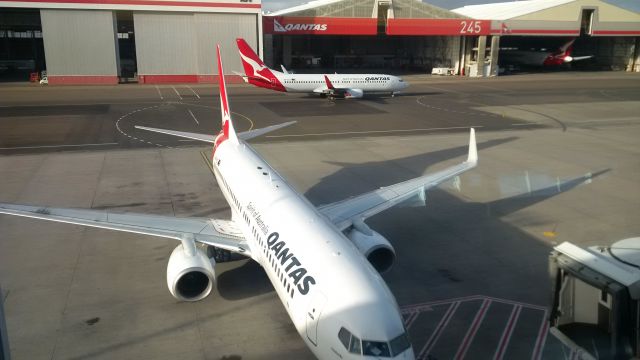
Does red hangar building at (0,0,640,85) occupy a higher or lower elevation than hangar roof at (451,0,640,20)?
lower

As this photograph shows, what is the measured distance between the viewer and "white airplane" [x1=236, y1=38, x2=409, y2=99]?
70375mm

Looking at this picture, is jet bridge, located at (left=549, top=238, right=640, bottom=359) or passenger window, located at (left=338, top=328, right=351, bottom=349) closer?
jet bridge, located at (left=549, top=238, right=640, bottom=359)

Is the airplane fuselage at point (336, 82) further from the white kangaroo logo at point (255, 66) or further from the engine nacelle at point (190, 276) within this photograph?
the engine nacelle at point (190, 276)

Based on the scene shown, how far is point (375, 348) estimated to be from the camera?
447 inches

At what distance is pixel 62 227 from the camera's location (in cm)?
2466

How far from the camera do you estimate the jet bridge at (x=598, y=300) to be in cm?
954

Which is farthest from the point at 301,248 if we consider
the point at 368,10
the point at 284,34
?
the point at 368,10

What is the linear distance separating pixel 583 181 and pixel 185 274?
26.4m

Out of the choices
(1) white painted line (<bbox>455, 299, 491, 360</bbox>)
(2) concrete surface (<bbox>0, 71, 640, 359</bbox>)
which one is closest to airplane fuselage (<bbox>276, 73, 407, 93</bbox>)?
(2) concrete surface (<bbox>0, 71, 640, 359</bbox>)

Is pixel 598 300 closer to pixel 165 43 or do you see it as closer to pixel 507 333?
pixel 507 333

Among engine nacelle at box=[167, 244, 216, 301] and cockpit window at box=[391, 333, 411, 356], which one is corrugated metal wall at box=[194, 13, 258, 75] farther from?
cockpit window at box=[391, 333, 411, 356]

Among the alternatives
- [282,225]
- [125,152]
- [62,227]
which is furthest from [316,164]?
[282,225]

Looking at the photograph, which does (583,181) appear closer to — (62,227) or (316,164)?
(316,164)

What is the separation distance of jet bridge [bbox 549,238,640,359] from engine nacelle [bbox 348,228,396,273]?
7300mm
